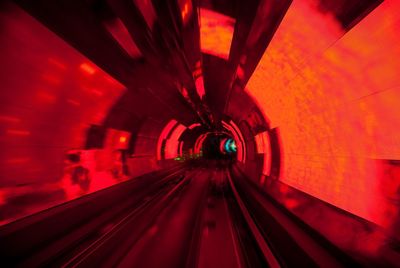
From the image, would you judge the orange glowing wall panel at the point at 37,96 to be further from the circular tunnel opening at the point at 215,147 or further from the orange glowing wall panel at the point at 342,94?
the circular tunnel opening at the point at 215,147

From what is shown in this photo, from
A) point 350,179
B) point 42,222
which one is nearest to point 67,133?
point 42,222

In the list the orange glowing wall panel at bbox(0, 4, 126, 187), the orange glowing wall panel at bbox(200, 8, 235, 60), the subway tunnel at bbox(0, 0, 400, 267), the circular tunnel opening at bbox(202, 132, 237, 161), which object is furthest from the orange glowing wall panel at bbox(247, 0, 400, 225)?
the circular tunnel opening at bbox(202, 132, 237, 161)

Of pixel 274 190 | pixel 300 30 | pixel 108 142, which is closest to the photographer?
pixel 300 30

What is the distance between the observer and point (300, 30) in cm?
270

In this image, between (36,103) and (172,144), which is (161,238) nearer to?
(36,103)

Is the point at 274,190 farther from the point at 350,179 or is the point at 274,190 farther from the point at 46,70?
the point at 46,70

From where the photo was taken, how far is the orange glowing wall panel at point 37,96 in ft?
9.04

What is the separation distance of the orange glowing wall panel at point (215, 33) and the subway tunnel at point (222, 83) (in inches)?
1.1

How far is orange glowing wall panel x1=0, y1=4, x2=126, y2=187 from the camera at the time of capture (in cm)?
276

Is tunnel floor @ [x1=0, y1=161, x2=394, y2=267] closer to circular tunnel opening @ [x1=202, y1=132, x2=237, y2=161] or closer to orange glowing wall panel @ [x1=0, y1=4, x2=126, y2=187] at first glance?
orange glowing wall panel @ [x1=0, y1=4, x2=126, y2=187]

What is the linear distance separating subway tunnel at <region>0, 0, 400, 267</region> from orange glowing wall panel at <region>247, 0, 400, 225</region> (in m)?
0.02

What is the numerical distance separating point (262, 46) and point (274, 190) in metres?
4.06

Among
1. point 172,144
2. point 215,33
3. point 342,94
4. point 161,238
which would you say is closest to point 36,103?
point 215,33

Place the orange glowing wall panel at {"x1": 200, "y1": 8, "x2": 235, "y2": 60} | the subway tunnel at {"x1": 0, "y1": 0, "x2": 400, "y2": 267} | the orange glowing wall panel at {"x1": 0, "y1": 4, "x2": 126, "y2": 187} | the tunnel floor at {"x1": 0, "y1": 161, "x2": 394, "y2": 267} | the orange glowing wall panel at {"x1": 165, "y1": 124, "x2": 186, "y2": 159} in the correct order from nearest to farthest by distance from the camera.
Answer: the subway tunnel at {"x1": 0, "y1": 0, "x2": 400, "y2": 267}
the orange glowing wall panel at {"x1": 0, "y1": 4, "x2": 126, "y2": 187}
the tunnel floor at {"x1": 0, "y1": 161, "x2": 394, "y2": 267}
the orange glowing wall panel at {"x1": 200, "y1": 8, "x2": 235, "y2": 60}
the orange glowing wall panel at {"x1": 165, "y1": 124, "x2": 186, "y2": 159}
